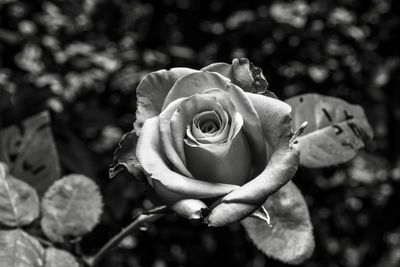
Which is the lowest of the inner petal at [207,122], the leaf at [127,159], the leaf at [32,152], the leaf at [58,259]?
the leaf at [32,152]

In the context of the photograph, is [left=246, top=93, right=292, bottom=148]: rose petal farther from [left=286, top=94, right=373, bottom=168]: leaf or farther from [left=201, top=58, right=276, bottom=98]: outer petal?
→ [left=286, top=94, right=373, bottom=168]: leaf

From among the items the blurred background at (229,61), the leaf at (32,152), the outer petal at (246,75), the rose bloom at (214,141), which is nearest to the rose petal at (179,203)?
the rose bloom at (214,141)

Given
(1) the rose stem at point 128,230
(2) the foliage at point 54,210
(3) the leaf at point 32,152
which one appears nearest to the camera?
(1) the rose stem at point 128,230

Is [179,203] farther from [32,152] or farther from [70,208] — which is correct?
[32,152]

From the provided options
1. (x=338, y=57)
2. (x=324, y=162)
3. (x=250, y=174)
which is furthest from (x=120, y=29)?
(x=250, y=174)

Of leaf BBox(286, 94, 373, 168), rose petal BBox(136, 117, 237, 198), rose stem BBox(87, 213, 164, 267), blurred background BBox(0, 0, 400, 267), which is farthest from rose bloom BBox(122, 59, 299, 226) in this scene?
blurred background BBox(0, 0, 400, 267)

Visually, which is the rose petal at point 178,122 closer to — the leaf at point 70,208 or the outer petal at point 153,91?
the outer petal at point 153,91
